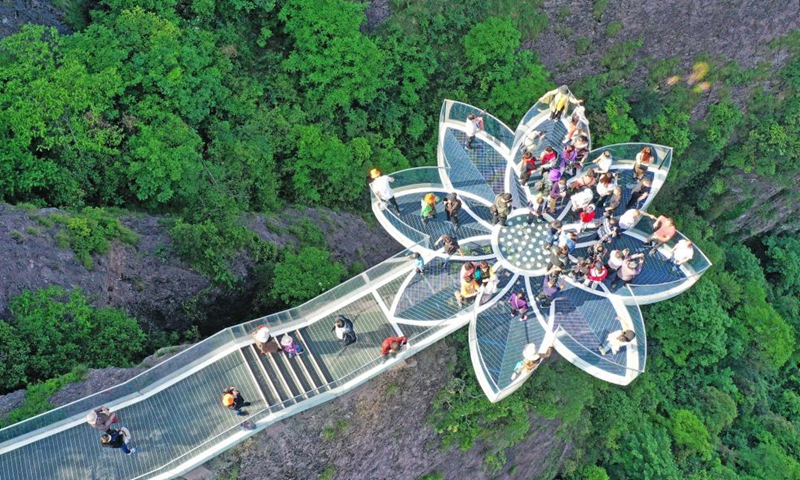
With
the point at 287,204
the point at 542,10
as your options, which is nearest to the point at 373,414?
the point at 287,204

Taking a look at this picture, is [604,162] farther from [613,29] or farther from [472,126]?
[613,29]

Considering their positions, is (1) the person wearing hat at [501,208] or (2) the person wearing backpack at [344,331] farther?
(1) the person wearing hat at [501,208]

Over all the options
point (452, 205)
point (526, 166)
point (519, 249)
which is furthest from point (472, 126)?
point (519, 249)

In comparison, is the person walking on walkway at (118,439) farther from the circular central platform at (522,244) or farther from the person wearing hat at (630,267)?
the person wearing hat at (630,267)

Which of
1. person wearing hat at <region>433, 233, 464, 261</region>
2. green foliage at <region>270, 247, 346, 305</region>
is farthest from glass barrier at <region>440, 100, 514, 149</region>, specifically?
green foliage at <region>270, 247, 346, 305</region>

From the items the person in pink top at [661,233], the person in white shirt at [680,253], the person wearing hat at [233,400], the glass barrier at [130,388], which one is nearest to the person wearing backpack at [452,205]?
the person in pink top at [661,233]

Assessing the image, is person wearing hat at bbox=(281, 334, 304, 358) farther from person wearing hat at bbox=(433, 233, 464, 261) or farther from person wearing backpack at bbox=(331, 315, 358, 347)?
person wearing hat at bbox=(433, 233, 464, 261)
